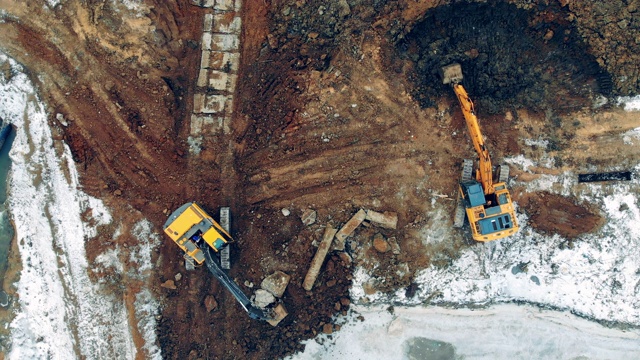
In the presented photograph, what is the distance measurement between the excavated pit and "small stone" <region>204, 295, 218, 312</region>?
1386 centimetres

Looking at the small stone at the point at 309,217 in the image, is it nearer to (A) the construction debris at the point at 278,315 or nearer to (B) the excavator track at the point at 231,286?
(A) the construction debris at the point at 278,315

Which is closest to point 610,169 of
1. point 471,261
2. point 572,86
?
point 572,86

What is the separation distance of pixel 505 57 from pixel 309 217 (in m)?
12.3

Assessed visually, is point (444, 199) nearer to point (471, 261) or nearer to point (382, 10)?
point (471, 261)

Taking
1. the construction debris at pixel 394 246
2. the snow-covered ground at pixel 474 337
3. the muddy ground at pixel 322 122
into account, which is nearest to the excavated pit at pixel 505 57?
the muddy ground at pixel 322 122

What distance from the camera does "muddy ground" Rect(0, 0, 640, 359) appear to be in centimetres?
2156

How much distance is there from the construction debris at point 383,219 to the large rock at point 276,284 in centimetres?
493

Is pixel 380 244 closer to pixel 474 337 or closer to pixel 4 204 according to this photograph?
pixel 474 337

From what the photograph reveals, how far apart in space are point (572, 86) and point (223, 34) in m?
17.4

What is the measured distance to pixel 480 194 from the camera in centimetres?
1991

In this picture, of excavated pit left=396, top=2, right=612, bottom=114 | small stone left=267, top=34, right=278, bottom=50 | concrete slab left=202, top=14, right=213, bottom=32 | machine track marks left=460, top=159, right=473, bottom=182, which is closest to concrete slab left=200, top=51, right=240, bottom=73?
concrete slab left=202, top=14, right=213, bottom=32

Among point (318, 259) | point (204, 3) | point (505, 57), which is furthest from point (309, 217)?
point (505, 57)

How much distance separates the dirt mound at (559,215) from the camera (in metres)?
21.8

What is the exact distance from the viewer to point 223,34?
22547 mm
